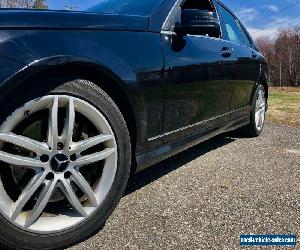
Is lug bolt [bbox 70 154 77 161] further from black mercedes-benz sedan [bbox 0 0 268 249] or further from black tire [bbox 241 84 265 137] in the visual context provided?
black tire [bbox 241 84 265 137]

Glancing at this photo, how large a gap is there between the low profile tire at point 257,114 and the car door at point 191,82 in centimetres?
136

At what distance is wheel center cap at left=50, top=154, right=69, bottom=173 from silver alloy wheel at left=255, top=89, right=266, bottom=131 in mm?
Answer: 3559

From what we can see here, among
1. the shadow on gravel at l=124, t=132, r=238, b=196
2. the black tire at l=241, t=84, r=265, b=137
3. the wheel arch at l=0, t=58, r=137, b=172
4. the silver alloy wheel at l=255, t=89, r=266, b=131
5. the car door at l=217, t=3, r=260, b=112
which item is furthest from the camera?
the silver alloy wheel at l=255, t=89, r=266, b=131

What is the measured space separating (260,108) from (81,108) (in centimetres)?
369

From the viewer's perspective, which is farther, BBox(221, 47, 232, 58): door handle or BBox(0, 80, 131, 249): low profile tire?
BBox(221, 47, 232, 58): door handle

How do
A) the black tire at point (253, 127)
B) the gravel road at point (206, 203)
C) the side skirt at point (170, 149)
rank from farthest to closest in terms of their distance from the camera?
the black tire at point (253, 127) → the side skirt at point (170, 149) → the gravel road at point (206, 203)

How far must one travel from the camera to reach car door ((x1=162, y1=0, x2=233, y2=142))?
8.91ft

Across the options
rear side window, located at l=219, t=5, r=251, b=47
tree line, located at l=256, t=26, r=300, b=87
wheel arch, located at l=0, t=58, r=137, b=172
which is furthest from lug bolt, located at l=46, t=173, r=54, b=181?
tree line, located at l=256, t=26, r=300, b=87

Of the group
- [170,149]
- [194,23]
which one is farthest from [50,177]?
[194,23]

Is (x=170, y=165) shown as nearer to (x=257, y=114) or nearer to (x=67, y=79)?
(x=67, y=79)

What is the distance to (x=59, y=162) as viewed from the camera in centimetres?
196

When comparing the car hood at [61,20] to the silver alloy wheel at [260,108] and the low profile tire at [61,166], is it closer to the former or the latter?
the low profile tire at [61,166]

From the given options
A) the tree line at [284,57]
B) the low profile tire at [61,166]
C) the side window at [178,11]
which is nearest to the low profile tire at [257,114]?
the side window at [178,11]

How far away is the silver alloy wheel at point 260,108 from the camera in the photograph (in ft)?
16.8
